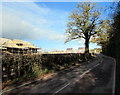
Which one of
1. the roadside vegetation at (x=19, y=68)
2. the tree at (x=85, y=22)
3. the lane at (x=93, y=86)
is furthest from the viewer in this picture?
the tree at (x=85, y=22)

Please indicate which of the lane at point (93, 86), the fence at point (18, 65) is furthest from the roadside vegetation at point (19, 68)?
the lane at point (93, 86)

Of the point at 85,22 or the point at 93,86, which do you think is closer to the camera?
the point at 93,86

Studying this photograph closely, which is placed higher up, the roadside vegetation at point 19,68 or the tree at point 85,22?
the tree at point 85,22

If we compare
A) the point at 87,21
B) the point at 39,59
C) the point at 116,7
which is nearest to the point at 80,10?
the point at 87,21

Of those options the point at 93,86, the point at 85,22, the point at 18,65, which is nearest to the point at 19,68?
the point at 18,65

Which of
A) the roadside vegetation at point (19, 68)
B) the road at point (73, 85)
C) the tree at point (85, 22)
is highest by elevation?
the tree at point (85, 22)

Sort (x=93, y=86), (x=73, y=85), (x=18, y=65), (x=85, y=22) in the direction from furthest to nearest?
(x=85, y=22) < (x=18, y=65) < (x=73, y=85) < (x=93, y=86)

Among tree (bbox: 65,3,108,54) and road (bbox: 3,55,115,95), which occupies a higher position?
tree (bbox: 65,3,108,54)

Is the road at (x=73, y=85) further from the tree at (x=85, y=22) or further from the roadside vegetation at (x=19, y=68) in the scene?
the tree at (x=85, y=22)

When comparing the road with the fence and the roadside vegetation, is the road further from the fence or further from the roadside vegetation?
the fence

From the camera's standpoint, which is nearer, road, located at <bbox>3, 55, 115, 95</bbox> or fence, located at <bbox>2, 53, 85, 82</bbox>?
road, located at <bbox>3, 55, 115, 95</bbox>

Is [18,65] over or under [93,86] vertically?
over

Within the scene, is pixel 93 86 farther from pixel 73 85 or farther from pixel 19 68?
pixel 19 68

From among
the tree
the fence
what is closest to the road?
the fence
